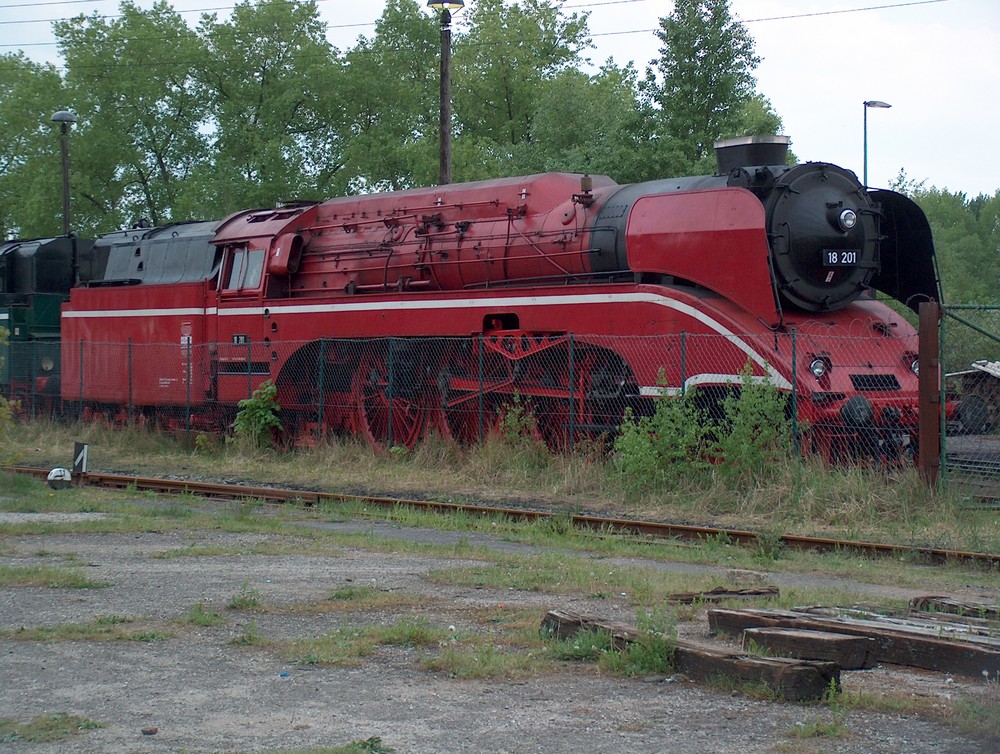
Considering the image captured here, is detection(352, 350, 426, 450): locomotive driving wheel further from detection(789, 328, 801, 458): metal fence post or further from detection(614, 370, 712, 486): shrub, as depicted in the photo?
detection(789, 328, 801, 458): metal fence post

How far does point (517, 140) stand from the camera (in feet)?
150

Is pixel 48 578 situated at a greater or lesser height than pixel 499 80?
lesser

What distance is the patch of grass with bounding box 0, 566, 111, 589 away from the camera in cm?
893

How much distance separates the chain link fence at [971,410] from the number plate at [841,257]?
1.30 m

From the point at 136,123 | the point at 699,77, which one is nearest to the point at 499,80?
the point at 136,123

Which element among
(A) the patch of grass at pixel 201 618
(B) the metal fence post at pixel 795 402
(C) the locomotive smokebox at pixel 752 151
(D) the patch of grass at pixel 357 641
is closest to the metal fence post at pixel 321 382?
(C) the locomotive smokebox at pixel 752 151

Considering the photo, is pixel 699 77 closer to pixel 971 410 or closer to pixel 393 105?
pixel 971 410

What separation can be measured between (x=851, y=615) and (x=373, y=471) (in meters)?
10.8

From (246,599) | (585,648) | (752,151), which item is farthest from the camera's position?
(752,151)

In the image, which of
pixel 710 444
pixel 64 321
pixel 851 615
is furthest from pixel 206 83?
pixel 851 615

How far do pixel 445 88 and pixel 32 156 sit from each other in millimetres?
29529

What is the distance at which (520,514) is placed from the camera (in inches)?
521

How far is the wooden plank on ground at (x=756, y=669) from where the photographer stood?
5.74 meters

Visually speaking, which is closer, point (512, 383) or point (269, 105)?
point (512, 383)
